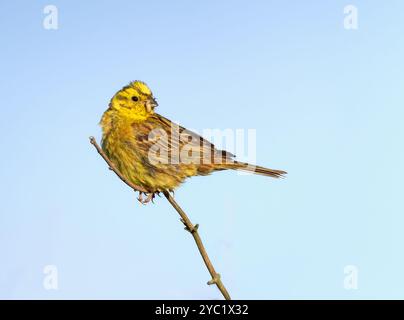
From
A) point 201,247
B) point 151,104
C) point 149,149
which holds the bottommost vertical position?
point 201,247

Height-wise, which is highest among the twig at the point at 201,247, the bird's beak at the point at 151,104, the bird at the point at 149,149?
the bird's beak at the point at 151,104

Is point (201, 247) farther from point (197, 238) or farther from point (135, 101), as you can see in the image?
point (135, 101)

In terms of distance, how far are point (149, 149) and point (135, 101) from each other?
564 mm

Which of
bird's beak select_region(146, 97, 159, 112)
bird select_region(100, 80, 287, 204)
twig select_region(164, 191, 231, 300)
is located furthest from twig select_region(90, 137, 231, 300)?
bird's beak select_region(146, 97, 159, 112)

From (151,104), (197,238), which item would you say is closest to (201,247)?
(197,238)

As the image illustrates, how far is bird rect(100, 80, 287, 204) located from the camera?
573 cm

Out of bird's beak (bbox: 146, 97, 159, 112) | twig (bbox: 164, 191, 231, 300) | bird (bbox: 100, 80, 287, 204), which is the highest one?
bird's beak (bbox: 146, 97, 159, 112)

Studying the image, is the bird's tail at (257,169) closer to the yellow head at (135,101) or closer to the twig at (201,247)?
the yellow head at (135,101)

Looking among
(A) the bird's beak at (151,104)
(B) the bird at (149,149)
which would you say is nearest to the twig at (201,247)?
(B) the bird at (149,149)

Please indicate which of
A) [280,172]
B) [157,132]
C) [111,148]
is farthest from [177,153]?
[280,172]

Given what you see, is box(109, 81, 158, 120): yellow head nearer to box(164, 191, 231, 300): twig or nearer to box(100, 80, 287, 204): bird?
box(100, 80, 287, 204): bird

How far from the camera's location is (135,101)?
5.95 meters

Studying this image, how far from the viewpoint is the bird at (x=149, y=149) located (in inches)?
226
